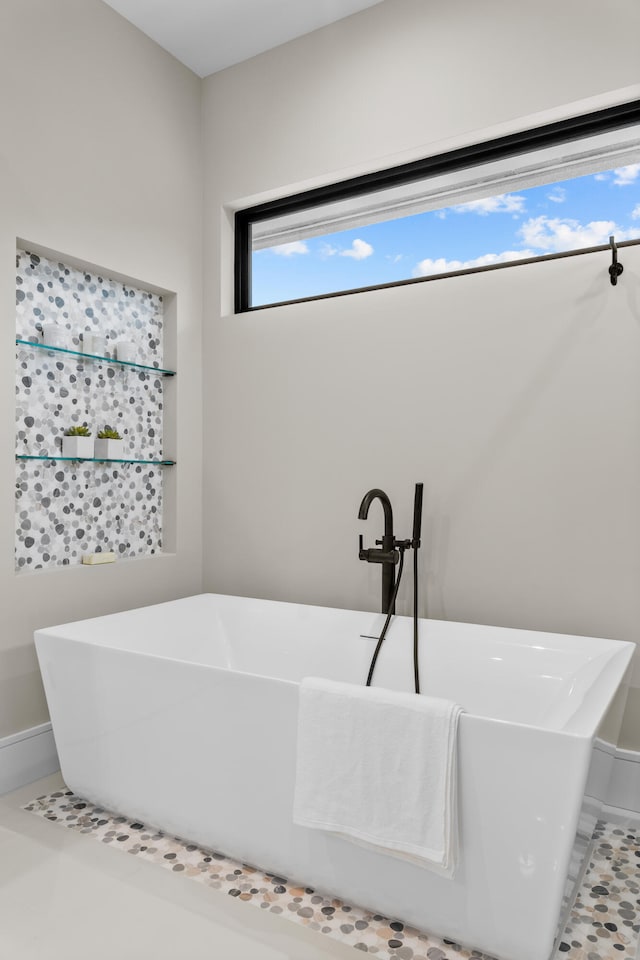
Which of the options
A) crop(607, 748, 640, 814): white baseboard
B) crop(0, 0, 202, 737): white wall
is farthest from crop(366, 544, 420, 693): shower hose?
crop(0, 0, 202, 737): white wall

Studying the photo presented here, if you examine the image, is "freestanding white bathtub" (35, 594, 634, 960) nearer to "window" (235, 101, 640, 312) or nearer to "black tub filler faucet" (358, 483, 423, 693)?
"black tub filler faucet" (358, 483, 423, 693)

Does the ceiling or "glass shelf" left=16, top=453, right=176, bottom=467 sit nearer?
"glass shelf" left=16, top=453, right=176, bottom=467

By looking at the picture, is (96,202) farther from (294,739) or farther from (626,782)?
(626,782)

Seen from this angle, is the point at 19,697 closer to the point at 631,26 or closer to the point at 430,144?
the point at 430,144

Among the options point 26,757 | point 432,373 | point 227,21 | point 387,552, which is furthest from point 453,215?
point 26,757

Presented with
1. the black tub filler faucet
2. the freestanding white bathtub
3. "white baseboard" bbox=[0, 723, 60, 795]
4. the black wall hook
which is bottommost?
"white baseboard" bbox=[0, 723, 60, 795]

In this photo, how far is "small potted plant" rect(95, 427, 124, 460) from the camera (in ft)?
9.13

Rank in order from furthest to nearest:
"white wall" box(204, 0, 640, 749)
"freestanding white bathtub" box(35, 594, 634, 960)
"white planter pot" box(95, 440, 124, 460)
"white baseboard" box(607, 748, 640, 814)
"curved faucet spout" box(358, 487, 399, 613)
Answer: "white planter pot" box(95, 440, 124, 460) < "curved faucet spout" box(358, 487, 399, 613) < "white wall" box(204, 0, 640, 749) < "white baseboard" box(607, 748, 640, 814) < "freestanding white bathtub" box(35, 594, 634, 960)

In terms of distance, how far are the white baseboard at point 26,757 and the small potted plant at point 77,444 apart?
1068 mm

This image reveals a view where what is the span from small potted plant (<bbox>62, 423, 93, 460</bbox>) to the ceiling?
1.86 metres

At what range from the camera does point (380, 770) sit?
1.50 meters

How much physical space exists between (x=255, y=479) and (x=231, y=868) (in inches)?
65.8

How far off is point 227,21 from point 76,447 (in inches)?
79.6

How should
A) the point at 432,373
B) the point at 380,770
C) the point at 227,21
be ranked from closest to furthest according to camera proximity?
the point at 380,770
the point at 432,373
the point at 227,21
